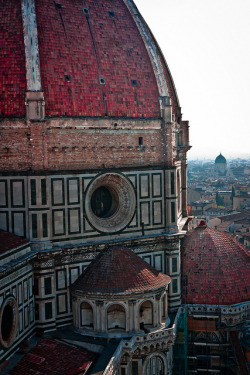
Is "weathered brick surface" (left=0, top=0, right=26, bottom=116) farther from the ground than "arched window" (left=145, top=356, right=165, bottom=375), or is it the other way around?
"weathered brick surface" (left=0, top=0, right=26, bottom=116)

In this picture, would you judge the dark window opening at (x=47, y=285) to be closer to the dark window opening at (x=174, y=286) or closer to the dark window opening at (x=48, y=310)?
the dark window opening at (x=48, y=310)

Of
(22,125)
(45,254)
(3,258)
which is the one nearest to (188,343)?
(45,254)

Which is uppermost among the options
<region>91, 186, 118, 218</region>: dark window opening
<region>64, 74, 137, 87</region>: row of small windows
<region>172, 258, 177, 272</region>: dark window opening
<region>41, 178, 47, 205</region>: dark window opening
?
<region>64, 74, 137, 87</region>: row of small windows

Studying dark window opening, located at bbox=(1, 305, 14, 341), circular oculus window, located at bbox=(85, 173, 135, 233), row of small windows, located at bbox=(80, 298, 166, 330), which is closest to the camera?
dark window opening, located at bbox=(1, 305, 14, 341)

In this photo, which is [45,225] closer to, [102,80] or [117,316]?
[117,316]

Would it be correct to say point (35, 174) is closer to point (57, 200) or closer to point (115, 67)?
point (57, 200)

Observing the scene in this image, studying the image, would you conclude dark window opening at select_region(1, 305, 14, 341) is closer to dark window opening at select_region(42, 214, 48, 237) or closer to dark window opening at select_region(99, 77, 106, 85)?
dark window opening at select_region(42, 214, 48, 237)

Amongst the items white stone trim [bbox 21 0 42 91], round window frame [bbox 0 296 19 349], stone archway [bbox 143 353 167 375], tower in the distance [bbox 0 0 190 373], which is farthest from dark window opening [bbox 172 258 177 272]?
white stone trim [bbox 21 0 42 91]

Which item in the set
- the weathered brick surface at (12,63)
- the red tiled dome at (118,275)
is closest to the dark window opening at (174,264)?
the red tiled dome at (118,275)
